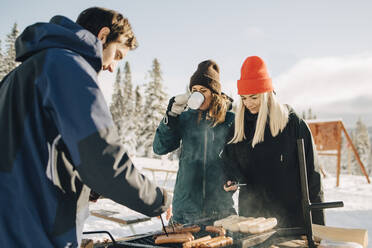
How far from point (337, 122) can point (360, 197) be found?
415cm

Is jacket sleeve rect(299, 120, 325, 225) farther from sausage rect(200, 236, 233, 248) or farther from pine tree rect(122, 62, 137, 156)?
pine tree rect(122, 62, 137, 156)

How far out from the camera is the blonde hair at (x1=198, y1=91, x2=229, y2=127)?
3496mm

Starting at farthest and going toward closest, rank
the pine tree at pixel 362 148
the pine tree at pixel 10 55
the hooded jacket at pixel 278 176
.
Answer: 1. the pine tree at pixel 362 148
2. the pine tree at pixel 10 55
3. the hooded jacket at pixel 278 176

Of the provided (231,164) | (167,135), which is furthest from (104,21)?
(167,135)

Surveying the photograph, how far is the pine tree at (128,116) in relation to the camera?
4486 cm

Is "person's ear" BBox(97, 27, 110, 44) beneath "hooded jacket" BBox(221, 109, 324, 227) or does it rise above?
above

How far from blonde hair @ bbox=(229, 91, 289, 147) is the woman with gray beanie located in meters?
0.39

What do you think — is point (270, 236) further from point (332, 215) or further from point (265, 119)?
point (332, 215)

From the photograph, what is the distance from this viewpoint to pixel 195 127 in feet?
11.4

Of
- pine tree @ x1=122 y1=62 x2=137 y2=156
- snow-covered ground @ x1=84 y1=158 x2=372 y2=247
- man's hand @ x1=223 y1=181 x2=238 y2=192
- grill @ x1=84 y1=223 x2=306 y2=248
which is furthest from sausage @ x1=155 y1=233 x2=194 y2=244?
pine tree @ x1=122 y1=62 x2=137 y2=156

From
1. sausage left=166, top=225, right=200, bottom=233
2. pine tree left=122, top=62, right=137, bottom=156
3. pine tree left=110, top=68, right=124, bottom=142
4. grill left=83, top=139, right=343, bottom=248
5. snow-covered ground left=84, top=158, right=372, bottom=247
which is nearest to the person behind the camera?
grill left=83, top=139, right=343, bottom=248

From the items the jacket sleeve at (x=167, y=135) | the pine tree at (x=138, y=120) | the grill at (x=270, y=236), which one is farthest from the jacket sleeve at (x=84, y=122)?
the pine tree at (x=138, y=120)

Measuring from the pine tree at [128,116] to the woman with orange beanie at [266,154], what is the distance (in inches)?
1506

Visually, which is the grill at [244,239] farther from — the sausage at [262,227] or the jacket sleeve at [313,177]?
the jacket sleeve at [313,177]
